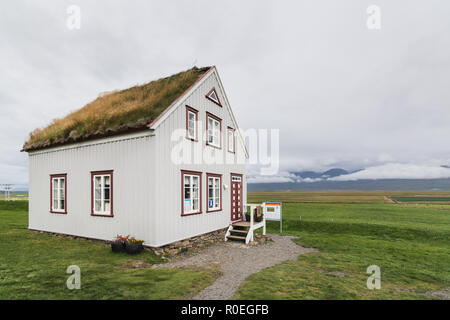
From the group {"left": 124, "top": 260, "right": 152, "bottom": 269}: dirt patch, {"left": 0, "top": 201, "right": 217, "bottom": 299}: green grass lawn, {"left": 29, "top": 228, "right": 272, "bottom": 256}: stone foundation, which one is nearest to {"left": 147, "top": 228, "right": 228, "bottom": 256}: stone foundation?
{"left": 29, "top": 228, "right": 272, "bottom": 256}: stone foundation

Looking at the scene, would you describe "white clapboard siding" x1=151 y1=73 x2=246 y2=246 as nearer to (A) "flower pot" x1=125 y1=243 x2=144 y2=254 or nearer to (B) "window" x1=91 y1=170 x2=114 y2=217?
(A) "flower pot" x1=125 y1=243 x2=144 y2=254

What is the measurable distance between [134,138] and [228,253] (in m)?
6.72

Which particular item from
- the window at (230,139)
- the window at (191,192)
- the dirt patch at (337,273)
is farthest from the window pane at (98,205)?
the dirt patch at (337,273)

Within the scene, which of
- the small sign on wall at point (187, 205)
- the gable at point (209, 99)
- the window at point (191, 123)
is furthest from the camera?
the window at point (191, 123)

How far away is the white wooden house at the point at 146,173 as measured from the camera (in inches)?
398

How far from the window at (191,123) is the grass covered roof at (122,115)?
41.0 inches

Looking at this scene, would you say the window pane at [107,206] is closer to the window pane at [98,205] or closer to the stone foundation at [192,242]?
the window pane at [98,205]

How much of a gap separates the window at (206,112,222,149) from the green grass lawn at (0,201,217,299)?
6.94m

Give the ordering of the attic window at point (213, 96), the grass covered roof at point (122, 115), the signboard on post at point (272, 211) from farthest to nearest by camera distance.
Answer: the signboard on post at point (272, 211) < the attic window at point (213, 96) < the grass covered roof at point (122, 115)

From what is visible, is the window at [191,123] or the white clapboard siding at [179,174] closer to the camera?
the white clapboard siding at [179,174]

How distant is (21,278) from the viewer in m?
6.95

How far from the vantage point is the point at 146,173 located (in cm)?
1001

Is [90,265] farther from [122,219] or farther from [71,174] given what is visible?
[71,174]

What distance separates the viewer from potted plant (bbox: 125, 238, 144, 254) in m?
9.60
